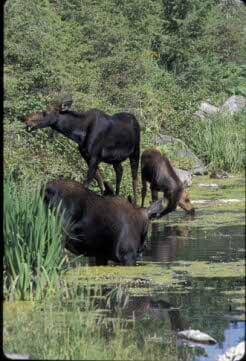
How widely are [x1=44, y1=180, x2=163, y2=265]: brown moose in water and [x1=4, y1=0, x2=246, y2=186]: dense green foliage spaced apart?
119 centimetres

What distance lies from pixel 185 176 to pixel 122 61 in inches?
333

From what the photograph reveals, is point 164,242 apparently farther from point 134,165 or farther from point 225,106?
point 225,106

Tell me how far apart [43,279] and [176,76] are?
18.6 m

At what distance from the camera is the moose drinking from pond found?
16609 millimetres

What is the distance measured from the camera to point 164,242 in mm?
14695

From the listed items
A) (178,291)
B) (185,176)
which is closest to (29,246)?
(178,291)

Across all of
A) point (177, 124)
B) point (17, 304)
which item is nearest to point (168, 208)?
point (177, 124)

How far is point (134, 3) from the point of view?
31.2 m

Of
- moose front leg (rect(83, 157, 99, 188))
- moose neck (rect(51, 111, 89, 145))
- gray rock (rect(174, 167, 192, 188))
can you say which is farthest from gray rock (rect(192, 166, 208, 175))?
moose neck (rect(51, 111, 89, 145))

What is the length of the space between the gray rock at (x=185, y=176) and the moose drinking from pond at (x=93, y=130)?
3.14 feet

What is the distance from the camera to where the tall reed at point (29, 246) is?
9.89 metres

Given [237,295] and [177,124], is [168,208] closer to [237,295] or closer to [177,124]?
[177,124]

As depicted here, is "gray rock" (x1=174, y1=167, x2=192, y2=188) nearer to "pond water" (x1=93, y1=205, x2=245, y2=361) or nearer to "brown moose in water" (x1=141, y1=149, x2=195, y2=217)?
"brown moose in water" (x1=141, y1=149, x2=195, y2=217)

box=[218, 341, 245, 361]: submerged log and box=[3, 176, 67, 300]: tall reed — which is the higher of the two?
box=[3, 176, 67, 300]: tall reed
